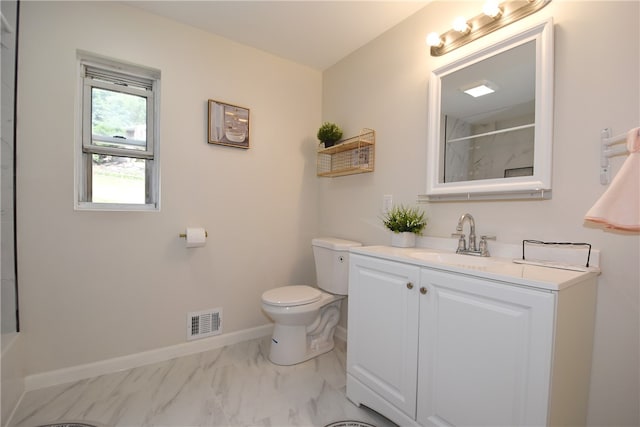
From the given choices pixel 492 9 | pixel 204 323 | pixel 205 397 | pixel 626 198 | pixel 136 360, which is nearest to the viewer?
pixel 626 198

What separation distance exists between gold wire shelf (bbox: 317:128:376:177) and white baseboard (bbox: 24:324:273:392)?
1.45m

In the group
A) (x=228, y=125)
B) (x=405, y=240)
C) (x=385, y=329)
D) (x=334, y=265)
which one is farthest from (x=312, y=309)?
(x=228, y=125)

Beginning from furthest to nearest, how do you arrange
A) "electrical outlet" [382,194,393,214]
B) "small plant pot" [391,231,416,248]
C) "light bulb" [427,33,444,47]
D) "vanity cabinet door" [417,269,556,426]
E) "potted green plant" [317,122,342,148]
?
1. "potted green plant" [317,122,342,148]
2. "electrical outlet" [382,194,393,214]
3. "small plant pot" [391,231,416,248]
4. "light bulb" [427,33,444,47]
5. "vanity cabinet door" [417,269,556,426]

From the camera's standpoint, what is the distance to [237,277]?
2279 millimetres

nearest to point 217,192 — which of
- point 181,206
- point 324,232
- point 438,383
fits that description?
point 181,206

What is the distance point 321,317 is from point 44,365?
1686 millimetres

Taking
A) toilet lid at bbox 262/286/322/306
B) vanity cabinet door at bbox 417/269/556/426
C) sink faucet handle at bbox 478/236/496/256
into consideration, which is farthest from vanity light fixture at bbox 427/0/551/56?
toilet lid at bbox 262/286/322/306

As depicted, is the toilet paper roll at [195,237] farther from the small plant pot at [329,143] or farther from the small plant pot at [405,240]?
the small plant pot at [405,240]

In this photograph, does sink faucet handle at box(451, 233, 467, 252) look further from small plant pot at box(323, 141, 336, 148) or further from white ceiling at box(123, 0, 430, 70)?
white ceiling at box(123, 0, 430, 70)

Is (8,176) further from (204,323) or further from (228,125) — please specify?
(204,323)

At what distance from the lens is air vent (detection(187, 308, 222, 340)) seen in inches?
82.0

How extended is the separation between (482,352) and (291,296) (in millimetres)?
1208

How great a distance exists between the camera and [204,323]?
213 cm

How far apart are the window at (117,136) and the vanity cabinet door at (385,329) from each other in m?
1.54
